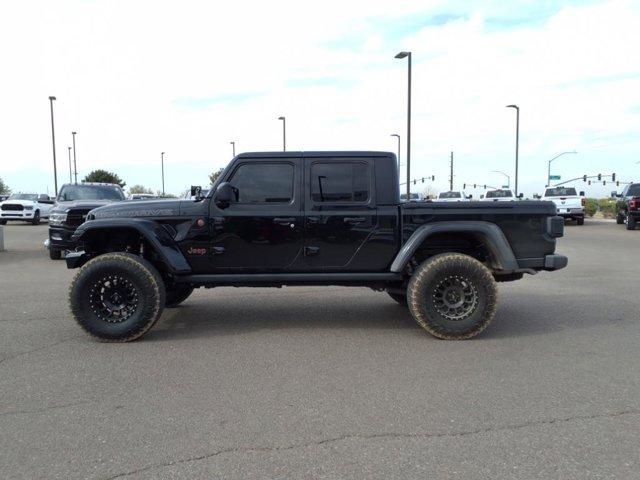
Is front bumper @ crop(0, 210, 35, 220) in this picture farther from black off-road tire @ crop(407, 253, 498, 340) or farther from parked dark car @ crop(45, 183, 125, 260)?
black off-road tire @ crop(407, 253, 498, 340)

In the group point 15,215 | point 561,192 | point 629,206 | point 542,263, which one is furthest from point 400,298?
point 15,215

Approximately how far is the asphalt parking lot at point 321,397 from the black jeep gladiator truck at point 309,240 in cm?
42

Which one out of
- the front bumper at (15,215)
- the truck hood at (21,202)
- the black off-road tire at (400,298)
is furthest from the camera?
the truck hood at (21,202)

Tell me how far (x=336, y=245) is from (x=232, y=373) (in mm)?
1843

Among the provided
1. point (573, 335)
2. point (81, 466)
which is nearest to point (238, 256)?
point (81, 466)

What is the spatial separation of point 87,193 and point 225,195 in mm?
9711

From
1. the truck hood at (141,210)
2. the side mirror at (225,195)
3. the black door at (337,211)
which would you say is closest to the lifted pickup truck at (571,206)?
the black door at (337,211)

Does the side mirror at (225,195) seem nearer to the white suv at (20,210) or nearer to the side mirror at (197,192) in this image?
the side mirror at (197,192)

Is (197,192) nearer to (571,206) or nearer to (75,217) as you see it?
(75,217)

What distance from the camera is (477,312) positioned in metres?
5.80

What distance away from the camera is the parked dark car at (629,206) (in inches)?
891

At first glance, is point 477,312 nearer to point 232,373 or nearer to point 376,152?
point 376,152

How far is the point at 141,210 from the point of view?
5.94 metres

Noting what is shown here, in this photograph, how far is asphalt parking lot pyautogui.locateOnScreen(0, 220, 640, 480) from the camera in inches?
126
